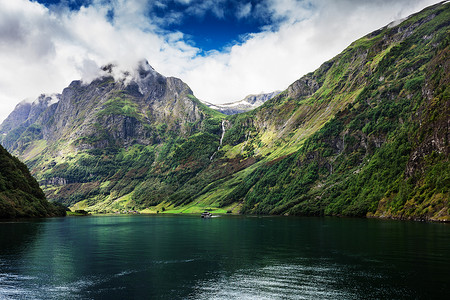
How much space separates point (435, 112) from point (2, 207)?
9921 inches

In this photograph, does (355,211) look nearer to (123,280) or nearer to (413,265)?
(413,265)

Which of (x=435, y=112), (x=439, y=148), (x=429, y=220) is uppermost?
(x=435, y=112)

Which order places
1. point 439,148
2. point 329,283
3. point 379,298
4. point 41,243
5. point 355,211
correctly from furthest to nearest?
point 355,211 → point 439,148 → point 41,243 → point 329,283 → point 379,298

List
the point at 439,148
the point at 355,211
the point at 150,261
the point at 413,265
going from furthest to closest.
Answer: the point at 355,211 → the point at 439,148 → the point at 150,261 → the point at 413,265

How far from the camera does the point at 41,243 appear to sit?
8125 cm

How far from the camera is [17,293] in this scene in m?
37.0

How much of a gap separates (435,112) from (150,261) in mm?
186816

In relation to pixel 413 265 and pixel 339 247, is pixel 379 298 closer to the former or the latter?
pixel 413 265

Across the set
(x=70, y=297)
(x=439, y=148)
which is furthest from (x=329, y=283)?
(x=439, y=148)

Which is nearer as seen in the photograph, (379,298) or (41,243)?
(379,298)

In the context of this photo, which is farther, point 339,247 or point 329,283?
point 339,247

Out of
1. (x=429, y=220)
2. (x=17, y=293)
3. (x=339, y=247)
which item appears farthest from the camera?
(x=429, y=220)

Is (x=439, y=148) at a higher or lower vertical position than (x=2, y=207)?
higher

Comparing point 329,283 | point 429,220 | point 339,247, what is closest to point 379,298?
point 329,283
